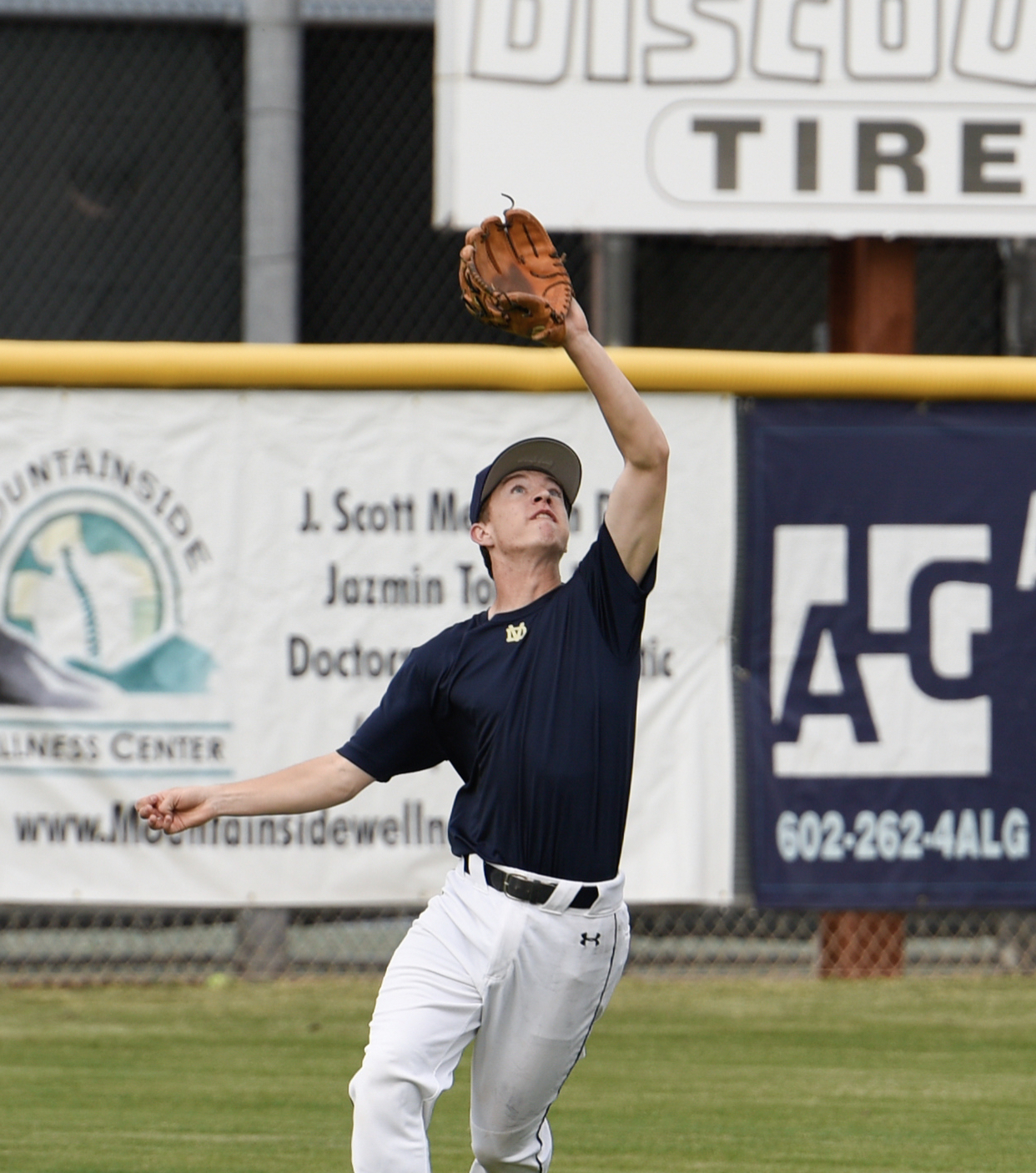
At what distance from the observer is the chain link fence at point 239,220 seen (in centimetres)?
853

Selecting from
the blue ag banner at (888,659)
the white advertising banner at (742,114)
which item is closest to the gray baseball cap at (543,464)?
the blue ag banner at (888,659)

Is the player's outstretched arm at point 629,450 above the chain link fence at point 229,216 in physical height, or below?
→ below

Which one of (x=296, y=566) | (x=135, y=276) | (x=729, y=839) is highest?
(x=135, y=276)

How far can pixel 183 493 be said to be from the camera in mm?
6586

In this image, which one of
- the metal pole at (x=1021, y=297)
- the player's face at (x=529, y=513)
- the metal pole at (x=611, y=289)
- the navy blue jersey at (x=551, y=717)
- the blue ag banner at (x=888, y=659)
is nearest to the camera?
the navy blue jersey at (x=551, y=717)

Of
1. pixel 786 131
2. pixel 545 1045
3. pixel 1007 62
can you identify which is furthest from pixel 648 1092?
pixel 1007 62

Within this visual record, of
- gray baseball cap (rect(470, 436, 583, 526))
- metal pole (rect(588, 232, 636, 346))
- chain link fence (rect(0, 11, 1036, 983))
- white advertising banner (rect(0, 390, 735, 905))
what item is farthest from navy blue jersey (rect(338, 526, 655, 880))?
chain link fence (rect(0, 11, 1036, 983))

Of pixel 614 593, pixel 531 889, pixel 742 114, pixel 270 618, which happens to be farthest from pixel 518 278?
pixel 742 114

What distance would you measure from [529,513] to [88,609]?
3.24 meters

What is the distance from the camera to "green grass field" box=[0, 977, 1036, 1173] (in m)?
4.75

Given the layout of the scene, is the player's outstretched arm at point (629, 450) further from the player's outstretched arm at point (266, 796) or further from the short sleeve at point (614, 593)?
the player's outstretched arm at point (266, 796)

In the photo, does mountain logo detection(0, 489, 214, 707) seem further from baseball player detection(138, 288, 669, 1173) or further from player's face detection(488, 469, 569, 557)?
player's face detection(488, 469, 569, 557)

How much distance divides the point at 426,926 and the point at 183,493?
328 cm

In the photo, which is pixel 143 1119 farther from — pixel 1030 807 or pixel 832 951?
pixel 1030 807
